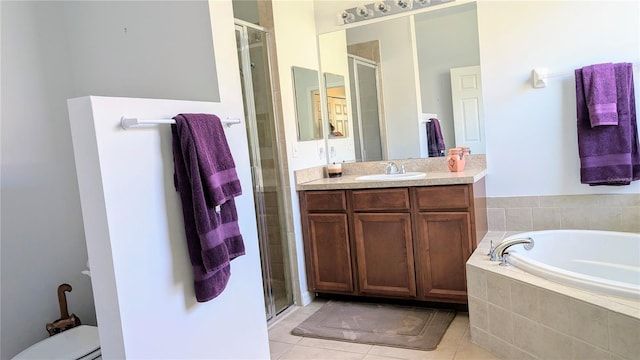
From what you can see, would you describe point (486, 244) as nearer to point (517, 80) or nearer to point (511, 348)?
point (511, 348)

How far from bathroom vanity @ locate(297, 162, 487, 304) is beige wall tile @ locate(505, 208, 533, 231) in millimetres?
180

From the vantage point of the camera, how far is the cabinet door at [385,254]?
307 cm

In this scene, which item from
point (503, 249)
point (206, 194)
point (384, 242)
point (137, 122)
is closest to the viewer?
point (137, 122)

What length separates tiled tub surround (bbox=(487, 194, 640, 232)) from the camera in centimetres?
292

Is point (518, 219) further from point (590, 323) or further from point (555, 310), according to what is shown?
point (590, 323)

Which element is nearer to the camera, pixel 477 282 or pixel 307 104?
pixel 477 282

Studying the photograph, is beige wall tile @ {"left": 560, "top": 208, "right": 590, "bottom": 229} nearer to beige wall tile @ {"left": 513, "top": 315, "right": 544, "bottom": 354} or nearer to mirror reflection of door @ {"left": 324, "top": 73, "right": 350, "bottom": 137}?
beige wall tile @ {"left": 513, "top": 315, "right": 544, "bottom": 354}

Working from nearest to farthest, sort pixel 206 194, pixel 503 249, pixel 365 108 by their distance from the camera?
pixel 206 194
pixel 503 249
pixel 365 108

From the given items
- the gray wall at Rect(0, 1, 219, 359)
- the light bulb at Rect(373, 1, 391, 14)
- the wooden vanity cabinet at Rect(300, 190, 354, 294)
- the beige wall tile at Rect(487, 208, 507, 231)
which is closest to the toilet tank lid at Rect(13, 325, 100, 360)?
the gray wall at Rect(0, 1, 219, 359)

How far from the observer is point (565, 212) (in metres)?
3.09

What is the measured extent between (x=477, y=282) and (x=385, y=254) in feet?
2.49

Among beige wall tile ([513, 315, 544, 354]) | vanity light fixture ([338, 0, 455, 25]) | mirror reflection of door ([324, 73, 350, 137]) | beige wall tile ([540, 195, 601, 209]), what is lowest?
beige wall tile ([513, 315, 544, 354])

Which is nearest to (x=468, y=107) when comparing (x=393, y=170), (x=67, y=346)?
(x=393, y=170)

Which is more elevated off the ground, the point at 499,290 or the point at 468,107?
the point at 468,107
